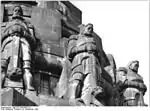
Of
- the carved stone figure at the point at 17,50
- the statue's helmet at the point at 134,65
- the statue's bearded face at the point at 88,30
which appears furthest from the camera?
the statue's helmet at the point at 134,65

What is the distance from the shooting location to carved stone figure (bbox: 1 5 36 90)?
75.9 feet

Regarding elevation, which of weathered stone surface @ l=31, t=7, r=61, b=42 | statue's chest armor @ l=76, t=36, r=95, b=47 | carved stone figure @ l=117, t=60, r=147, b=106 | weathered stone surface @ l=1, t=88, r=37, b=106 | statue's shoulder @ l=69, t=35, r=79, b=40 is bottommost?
weathered stone surface @ l=1, t=88, r=37, b=106

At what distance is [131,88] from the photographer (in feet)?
90.3

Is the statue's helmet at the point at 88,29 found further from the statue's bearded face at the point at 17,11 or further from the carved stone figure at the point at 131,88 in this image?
the carved stone figure at the point at 131,88

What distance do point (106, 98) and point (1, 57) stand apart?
5.26m

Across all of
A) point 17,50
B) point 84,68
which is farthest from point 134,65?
point 17,50

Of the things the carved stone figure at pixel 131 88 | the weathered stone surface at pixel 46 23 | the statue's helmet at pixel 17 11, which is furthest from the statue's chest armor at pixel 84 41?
the carved stone figure at pixel 131 88

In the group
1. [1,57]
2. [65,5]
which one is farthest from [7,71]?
[65,5]

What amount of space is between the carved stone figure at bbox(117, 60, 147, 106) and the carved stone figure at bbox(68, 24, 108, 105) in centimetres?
244

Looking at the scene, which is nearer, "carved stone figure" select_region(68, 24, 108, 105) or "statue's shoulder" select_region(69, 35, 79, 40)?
"carved stone figure" select_region(68, 24, 108, 105)

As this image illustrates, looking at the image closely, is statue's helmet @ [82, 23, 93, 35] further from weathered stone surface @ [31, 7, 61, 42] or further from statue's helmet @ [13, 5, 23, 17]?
statue's helmet @ [13, 5, 23, 17]

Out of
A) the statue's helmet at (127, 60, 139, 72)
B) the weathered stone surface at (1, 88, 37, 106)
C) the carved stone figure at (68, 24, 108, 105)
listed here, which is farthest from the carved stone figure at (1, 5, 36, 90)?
the statue's helmet at (127, 60, 139, 72)

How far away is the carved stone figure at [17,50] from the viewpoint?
2312cm

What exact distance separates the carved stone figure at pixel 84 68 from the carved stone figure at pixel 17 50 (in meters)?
1.79
